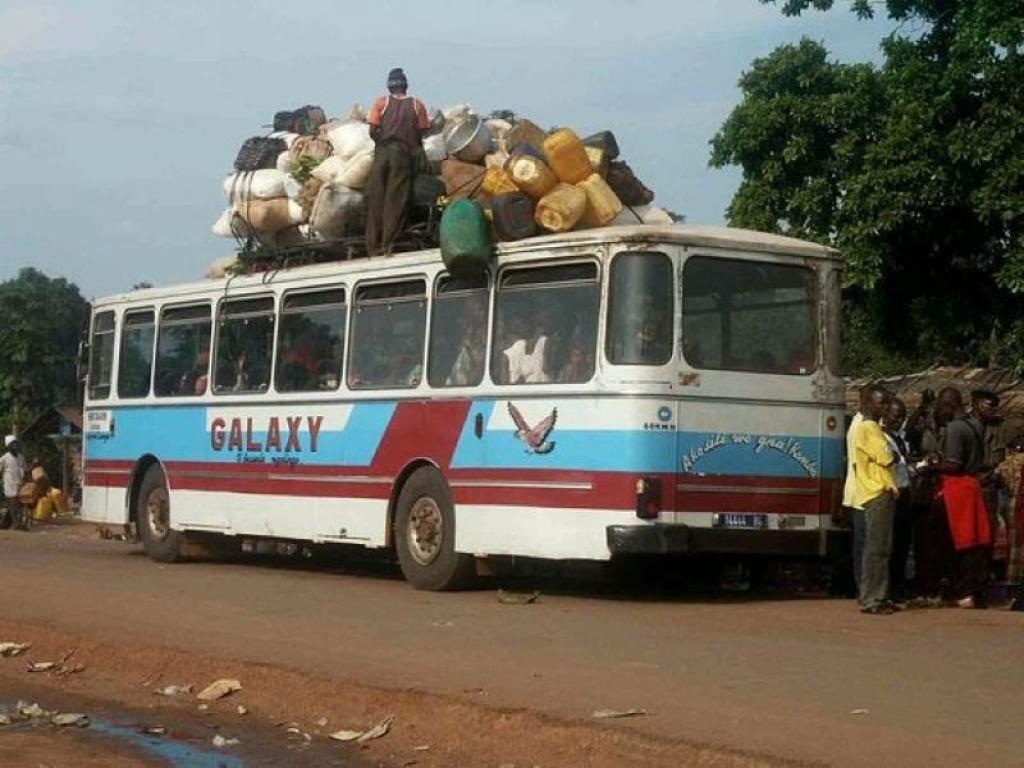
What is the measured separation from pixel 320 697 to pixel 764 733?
108 inches

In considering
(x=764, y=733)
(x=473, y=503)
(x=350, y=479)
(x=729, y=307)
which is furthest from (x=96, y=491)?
(x=764, y=733)

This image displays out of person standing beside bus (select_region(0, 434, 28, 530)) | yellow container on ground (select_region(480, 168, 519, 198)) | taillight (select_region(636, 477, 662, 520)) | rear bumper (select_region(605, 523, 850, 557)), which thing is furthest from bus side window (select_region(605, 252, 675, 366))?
person standing beside bus (select_region(0, 434, 28, 530))

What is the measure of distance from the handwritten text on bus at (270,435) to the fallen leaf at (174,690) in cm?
561

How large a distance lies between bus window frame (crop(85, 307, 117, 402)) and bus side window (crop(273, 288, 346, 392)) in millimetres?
3544

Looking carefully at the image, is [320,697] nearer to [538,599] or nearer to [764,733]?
[764,733]

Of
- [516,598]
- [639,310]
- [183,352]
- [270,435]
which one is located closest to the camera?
[639,310]

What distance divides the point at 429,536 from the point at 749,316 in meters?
3.29

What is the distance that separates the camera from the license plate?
1312cm

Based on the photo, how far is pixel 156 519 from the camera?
18891mm

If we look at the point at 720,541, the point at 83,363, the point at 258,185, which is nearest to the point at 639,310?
the point at 720,541

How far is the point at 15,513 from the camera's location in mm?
30812

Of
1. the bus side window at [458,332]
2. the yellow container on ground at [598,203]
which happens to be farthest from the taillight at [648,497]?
the yellow container on ground at [598,203]

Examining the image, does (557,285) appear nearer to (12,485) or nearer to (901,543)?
(901,543)

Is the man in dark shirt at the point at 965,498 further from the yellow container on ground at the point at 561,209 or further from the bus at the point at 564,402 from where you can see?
the yellow container on ground at the point at 561,209
